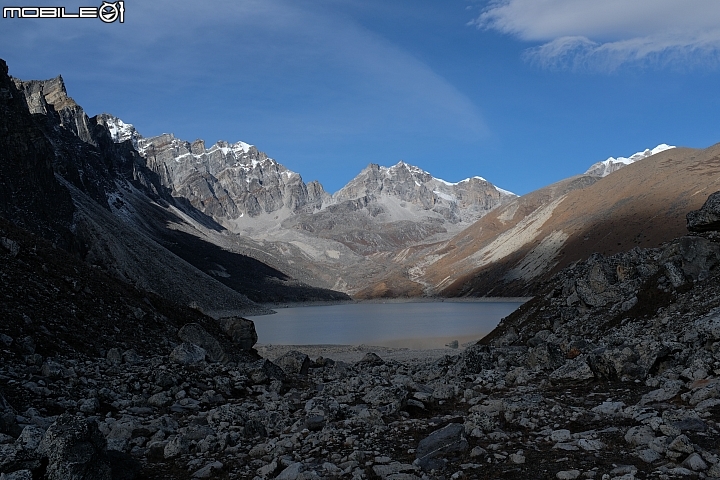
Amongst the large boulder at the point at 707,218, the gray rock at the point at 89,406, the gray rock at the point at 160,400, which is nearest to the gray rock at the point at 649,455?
the gray rock at the point at 89,406

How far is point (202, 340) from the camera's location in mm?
25953

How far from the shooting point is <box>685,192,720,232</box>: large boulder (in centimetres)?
2198

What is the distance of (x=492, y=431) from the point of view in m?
9.70

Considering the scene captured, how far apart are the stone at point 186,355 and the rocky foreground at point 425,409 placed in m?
0.07

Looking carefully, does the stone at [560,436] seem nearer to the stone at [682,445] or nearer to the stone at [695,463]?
the stone at [682,445]

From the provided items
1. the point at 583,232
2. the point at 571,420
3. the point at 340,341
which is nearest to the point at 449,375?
the point at 571,420

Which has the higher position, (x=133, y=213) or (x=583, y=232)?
(x=133, y=213)

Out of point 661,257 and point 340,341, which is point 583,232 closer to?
point 340,341

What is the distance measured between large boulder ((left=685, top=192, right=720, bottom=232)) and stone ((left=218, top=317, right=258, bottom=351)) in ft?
71.8

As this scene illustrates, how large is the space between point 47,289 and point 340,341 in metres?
45.1

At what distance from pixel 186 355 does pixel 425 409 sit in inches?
430

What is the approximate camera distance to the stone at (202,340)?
25.6 meters

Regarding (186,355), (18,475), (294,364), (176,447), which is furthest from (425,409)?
(294,364)

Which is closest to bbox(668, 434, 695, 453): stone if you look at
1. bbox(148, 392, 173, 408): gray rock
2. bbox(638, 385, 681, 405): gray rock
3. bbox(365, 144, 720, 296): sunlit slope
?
bbox(638, 385, 681, 405): gray rock
